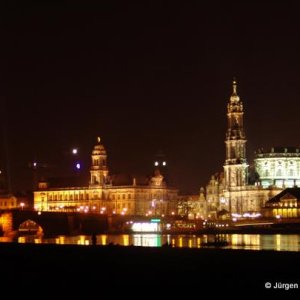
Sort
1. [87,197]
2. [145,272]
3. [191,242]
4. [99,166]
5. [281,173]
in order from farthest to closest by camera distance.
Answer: [87,197], [99,166], [281,173], [191,242], [145,272]

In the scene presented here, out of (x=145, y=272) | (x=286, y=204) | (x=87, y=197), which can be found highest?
(x=87, y=197)

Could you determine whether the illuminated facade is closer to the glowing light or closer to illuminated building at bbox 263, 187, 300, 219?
illuminated building at bbox 263, 187, 300, 219

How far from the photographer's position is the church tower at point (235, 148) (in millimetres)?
170750

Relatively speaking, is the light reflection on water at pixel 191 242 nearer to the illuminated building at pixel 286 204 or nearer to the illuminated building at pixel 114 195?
the illuminated building at pixel 286 204

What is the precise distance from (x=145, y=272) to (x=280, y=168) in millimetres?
135502

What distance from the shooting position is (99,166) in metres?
188

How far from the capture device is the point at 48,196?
7859 inches

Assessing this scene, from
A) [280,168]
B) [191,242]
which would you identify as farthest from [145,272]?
[280,168]

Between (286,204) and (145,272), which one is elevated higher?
(286,204)

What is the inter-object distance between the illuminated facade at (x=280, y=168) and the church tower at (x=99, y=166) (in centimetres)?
3330

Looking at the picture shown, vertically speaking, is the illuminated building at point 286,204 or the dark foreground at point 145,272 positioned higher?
the illuminated building at point 286,204

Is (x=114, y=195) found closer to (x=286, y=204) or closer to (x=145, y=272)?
(x=286, y=204)

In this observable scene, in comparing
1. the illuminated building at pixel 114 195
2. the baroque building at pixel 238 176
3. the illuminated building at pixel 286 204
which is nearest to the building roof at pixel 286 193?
the illuminated building at pixel 286 204

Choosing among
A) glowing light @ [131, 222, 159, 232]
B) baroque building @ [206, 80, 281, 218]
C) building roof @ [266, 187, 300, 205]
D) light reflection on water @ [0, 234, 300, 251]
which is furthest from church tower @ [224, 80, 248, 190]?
light reflection on water @ [0, 234, 300, 251]
